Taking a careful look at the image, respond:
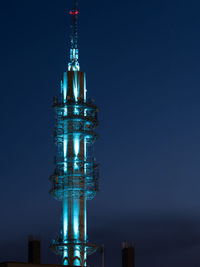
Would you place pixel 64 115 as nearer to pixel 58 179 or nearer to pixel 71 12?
pixel 58 179

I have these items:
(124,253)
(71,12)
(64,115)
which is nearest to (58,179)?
(64,115)

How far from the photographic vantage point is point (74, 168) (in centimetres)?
12531

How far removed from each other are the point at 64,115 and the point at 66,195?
13.7 meters

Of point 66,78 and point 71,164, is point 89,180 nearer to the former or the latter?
point 71,164

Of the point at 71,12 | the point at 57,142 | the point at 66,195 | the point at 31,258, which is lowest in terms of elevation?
the point at 31,258

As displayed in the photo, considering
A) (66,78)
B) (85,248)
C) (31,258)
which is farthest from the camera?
(66,78)

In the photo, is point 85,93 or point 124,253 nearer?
point 124,253

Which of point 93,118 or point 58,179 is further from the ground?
point 93,118

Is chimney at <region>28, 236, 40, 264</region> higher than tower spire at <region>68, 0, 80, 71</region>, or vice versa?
tower spire at <region>68, 0, 80, 71</region>

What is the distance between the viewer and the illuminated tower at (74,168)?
402 ft

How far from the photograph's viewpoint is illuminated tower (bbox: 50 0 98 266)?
4828 inches

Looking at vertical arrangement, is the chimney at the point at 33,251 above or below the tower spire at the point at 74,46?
below

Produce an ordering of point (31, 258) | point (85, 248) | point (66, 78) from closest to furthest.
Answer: point (31, 258) → point (85, 248) → point (66, 78)

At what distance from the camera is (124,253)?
365 feet
